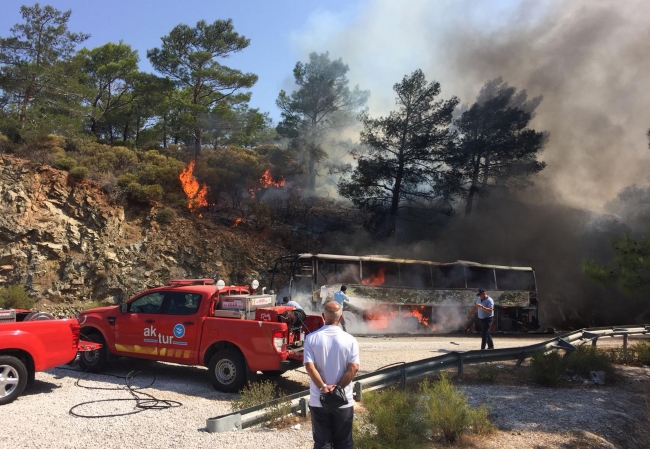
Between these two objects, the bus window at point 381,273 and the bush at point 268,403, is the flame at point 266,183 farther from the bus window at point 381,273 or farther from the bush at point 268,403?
the bush at point 268,403

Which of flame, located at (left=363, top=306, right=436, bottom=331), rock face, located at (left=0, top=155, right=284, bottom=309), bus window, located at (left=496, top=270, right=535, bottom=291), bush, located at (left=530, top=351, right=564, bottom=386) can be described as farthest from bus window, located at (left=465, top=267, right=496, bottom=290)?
bush, located at (left=530, top=351, right=564, bottom=386)

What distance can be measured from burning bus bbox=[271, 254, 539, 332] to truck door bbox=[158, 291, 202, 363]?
25.6ft

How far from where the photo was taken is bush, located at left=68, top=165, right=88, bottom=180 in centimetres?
2147

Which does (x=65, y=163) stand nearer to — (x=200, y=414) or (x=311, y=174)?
(x=200, y=414)

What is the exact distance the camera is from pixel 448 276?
781 inches

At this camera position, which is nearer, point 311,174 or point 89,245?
point 89,245

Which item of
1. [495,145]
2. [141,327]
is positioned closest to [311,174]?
[495,145]

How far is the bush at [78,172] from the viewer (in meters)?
21.5

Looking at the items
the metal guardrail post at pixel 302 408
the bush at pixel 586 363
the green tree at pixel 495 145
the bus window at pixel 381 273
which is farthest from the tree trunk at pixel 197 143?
the metal guardrail post at pixel 302 408

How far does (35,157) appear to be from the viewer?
71.3 ft

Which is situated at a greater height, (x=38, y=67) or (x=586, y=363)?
(x=38, y=67)

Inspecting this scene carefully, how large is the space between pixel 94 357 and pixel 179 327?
2030mm

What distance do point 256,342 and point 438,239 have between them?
25.5 metres

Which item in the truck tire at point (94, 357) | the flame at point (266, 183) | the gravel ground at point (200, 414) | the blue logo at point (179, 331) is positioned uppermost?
the flame at point (266, 183)
